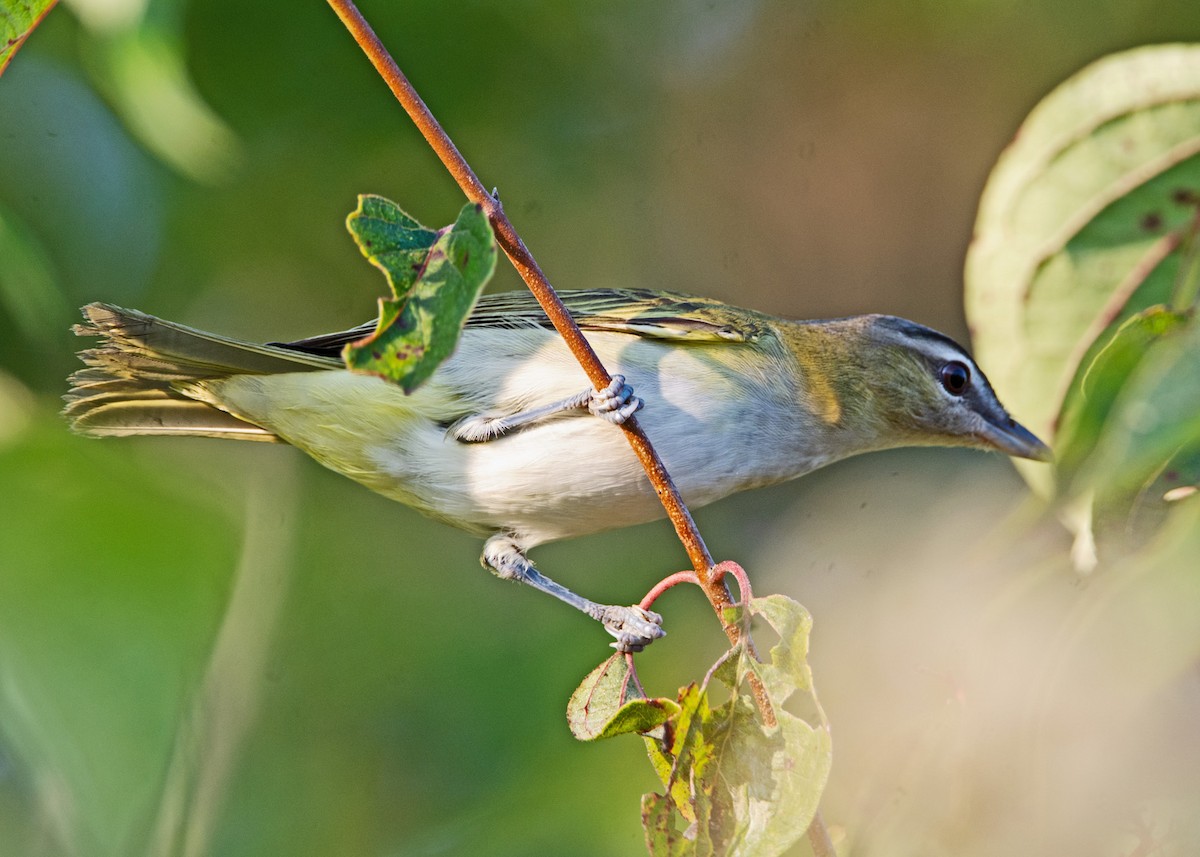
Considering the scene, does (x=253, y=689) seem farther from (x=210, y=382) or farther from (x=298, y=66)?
(x=298, y=66)

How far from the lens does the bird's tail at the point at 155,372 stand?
1.88 m

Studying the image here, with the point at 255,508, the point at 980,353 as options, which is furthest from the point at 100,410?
the point at 980,353

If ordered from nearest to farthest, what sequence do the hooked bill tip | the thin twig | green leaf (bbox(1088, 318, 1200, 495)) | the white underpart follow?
the thin twig → green leaf (bbox(1088, 318, 1200, 495)) → the white underpart → the hooked bill tip

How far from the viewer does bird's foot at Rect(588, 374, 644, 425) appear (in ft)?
6.20

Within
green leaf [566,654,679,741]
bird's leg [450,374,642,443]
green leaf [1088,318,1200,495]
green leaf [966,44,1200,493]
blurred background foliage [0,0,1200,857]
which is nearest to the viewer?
green leaf [1088,318,1200,495]

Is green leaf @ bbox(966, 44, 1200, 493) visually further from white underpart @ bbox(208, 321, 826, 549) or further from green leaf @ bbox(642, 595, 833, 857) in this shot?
green leaf @ bbox(642, 595, 833, 857)

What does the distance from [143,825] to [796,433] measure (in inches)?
55.8

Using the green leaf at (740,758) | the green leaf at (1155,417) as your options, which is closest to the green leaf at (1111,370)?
the green leaf at (1155,417)

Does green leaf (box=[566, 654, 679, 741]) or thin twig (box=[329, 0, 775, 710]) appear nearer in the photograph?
thin twig (box=[329, 0, 775, 710])

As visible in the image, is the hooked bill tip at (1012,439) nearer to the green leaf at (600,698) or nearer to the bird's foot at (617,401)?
the bird's foot at (617,401)

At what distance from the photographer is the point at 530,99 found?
3432 millimetres

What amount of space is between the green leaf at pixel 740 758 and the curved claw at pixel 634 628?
0.56m


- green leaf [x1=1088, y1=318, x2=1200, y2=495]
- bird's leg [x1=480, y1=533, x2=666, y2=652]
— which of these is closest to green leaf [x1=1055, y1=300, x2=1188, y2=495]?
green leaf [x1=1088, y1=318, x2=1200, y2=495]

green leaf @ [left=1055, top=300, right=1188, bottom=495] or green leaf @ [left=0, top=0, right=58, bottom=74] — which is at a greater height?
green leaf @ [left=0, top=0, right=58, bottom=74]
